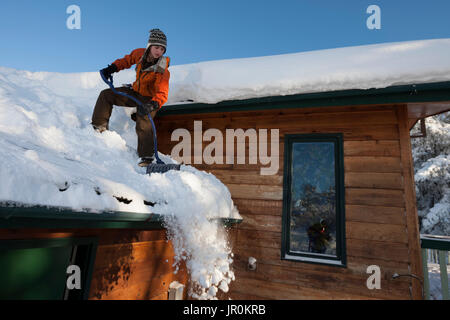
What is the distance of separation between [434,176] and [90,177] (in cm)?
1716

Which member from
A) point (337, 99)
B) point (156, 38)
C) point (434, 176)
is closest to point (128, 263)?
point (156, 38)

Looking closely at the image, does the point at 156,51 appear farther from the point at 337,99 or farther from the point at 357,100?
the point at 357,100

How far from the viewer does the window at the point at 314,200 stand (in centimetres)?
390

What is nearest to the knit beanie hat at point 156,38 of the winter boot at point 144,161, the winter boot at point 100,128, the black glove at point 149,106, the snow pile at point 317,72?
the black glove at point 149,106

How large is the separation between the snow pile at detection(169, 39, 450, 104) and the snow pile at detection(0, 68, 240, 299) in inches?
58.0

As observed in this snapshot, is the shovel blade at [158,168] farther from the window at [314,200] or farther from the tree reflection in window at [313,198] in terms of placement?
the tree reflection in window at [313,198]

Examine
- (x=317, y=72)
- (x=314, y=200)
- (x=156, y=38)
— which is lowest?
(x=314, y=200)

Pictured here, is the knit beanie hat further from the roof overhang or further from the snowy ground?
the snowy ground

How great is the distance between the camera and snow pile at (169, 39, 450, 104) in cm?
365

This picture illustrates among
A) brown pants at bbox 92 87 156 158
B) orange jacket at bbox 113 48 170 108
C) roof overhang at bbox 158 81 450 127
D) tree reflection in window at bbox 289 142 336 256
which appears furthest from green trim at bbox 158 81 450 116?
brown pants at bbox 92 87 156 158

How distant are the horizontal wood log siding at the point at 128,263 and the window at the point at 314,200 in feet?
6.02

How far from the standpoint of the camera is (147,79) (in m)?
3.53

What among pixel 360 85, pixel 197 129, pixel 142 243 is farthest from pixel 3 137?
pixel 360 85

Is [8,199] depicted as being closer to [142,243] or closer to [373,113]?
[142,243]
